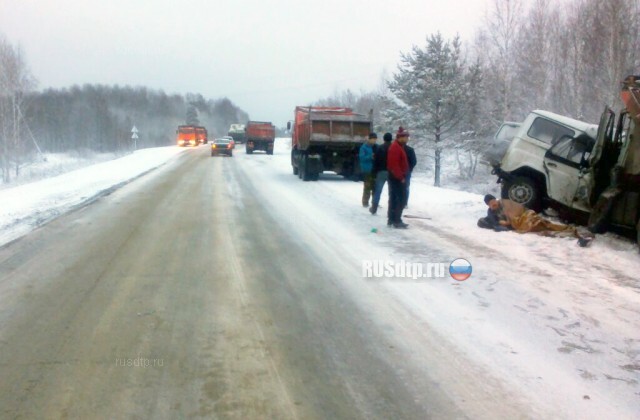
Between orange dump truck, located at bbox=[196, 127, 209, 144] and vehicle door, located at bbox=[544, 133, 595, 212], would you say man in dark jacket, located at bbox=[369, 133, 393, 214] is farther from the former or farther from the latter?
orange dump truck, located at bbox=[196, 127, 209, 144]

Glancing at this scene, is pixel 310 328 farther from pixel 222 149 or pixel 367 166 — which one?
pixel 222 149

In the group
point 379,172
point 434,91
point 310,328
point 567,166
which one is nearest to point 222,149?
point 434,91

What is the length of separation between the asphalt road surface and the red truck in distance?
131 ft

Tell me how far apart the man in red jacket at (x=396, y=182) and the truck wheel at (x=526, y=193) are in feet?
9.07

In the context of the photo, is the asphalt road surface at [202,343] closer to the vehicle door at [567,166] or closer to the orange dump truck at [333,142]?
the vehicle door at [567,166]

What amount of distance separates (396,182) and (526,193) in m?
3.14

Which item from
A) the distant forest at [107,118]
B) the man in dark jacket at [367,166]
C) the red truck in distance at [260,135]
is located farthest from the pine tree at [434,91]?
the distant forest at [107,118]

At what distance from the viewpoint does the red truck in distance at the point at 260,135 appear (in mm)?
48344

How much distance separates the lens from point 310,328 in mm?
5258

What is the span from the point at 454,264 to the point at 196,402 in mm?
4645

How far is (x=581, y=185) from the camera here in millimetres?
10508

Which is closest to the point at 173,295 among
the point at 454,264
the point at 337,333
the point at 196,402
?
the point at 337,333

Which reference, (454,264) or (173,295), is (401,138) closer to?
(454,264)

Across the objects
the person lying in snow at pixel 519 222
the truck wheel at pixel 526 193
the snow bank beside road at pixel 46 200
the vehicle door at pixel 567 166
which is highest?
the vehicle door at pixel 567 166
